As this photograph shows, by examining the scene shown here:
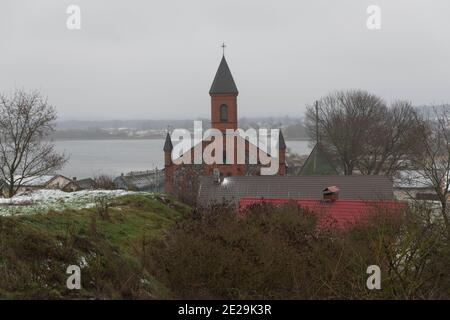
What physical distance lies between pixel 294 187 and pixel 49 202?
14.9 metres

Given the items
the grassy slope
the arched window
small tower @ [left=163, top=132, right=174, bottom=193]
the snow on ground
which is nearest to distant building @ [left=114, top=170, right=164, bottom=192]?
small tower @ [left=163, top=132, right=174, bottom=193]

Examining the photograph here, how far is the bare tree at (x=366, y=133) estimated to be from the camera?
122ft

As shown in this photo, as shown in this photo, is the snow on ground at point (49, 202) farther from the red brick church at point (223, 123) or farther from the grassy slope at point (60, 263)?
the red brick church at point (223, 123)

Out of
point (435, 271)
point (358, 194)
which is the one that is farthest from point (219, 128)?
point (435, 271)

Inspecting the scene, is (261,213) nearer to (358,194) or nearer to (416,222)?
(416,222)

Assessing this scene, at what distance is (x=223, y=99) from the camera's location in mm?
37594

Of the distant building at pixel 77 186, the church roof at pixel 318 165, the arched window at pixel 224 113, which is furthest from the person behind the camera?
the church roof at pixel 318 165

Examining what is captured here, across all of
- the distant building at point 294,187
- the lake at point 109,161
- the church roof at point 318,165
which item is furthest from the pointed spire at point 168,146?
the distant building at point 294,187

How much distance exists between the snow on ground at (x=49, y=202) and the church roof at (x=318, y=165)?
78.9 ft

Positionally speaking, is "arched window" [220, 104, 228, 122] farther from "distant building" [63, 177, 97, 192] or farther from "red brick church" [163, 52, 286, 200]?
"distant building" [63, 177, 97, 192]

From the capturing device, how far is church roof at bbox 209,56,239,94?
37.4 meters

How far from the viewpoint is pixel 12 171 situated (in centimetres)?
2066

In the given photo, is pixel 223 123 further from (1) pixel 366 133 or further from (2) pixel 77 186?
(2) pixel 77 186
